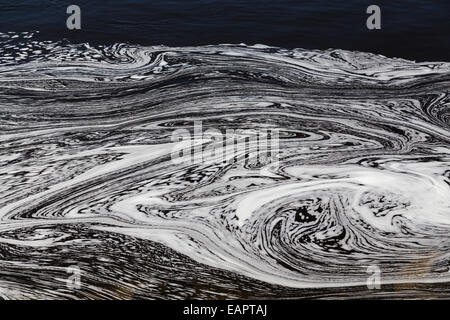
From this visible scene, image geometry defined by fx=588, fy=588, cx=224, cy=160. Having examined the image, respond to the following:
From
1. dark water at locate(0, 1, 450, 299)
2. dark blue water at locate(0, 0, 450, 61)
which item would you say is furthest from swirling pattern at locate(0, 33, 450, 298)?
dark blue water at locate(0, 0, 450, 61)

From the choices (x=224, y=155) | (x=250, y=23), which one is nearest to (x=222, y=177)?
(x=224, y=155)

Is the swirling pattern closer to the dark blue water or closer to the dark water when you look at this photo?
the dark water

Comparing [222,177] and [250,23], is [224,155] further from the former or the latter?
[250,23]

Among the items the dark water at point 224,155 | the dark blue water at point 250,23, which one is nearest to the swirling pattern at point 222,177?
the dark water at point 224,155

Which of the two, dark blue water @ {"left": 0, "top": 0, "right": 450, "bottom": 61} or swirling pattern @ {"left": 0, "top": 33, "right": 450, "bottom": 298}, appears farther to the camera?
dark blue water @ {"left": 0, "top": 0, "right": 450, "bottom": 61}
